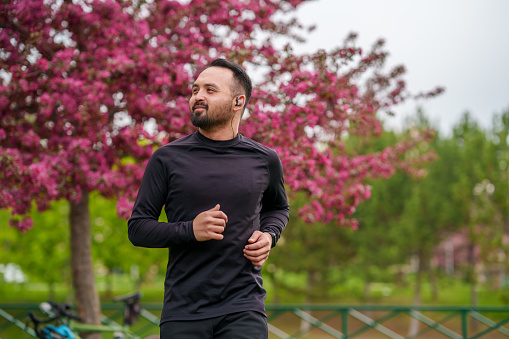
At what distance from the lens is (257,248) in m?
2.51

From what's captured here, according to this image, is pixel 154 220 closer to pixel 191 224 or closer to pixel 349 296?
pixel 191 224

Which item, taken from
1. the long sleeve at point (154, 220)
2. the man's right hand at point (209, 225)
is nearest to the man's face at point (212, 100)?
the long sleeve at point (154, 220)

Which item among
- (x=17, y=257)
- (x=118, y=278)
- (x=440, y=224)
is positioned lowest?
(x=118, y=278)

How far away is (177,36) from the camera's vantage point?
7.43 m

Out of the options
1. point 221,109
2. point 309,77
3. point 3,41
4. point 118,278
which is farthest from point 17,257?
point 118,278

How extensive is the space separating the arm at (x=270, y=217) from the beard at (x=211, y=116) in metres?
0.34

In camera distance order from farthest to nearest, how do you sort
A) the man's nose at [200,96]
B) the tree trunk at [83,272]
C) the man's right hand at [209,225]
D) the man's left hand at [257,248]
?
1. the tree trunk at [83,272]
2. the man's nose at [200,96]
3. the man's left hand at [257,248]
4. the man's right hand at [209,225]

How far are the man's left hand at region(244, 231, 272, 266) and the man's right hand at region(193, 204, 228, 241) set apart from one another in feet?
0.60

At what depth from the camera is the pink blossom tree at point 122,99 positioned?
5.82 m

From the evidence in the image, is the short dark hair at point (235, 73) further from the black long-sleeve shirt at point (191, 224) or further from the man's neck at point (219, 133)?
the black long-sleeve shirt at point (191, 224)

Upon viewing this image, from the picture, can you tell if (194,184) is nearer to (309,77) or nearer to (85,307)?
(309,77)

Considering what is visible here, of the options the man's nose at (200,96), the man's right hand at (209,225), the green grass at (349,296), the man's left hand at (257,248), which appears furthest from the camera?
the green grass at (349,296)

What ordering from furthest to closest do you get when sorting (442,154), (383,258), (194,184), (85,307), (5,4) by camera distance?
(442,154) < (383,258) < (85,307) < (5,4) < (194,184)

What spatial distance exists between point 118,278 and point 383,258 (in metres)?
38.1
